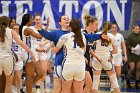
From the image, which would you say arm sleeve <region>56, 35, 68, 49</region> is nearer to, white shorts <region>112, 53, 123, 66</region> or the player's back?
the player's back

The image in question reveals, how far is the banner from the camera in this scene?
15.3 meters

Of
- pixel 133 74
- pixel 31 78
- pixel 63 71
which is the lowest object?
pixel 133 74

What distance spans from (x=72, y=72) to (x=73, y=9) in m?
8.29

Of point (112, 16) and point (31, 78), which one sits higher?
point (112, 16)

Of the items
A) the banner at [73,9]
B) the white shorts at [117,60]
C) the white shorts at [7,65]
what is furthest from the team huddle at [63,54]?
the banner at [73,9]

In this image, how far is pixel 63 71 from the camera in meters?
7.43

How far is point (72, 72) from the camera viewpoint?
7.38m

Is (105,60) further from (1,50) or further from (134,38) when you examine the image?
(134,38)

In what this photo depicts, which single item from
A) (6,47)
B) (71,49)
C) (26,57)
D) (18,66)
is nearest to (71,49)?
(71,49)

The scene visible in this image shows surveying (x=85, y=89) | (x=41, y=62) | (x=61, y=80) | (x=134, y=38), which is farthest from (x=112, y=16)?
(x=61, y=80)

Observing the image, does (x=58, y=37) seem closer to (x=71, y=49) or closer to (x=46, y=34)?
(x=46, y=34)

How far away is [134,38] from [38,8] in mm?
3691

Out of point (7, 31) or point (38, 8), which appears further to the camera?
point (38, 8)

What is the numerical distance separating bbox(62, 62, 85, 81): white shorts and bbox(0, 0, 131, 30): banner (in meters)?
7.93
